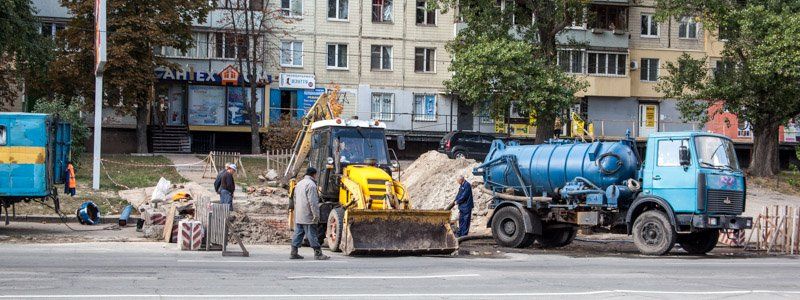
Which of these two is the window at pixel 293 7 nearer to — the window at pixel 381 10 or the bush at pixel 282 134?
the window at pixel 381 10

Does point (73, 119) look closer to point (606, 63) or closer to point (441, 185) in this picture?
point (441, 185)

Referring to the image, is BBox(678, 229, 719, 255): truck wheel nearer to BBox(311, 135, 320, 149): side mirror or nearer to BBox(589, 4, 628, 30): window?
BBox(311, 135, 320, 149): side mirror

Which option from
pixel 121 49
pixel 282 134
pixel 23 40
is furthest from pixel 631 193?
pixel 121 49

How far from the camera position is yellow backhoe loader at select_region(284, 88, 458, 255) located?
70.2ft

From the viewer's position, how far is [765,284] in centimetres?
1744

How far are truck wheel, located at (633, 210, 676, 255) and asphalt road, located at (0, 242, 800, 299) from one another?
1.52 meters

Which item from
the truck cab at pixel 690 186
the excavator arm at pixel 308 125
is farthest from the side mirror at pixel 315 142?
the truck cab at pixel 690 186

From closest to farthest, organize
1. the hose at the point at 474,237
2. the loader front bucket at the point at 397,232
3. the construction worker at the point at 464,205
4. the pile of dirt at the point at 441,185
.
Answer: the loader front bucket at the point at 397,232 → the hose at the point at 474,237 → the construction worker at the point at 464,205 → the pile of dirt at the point at 441,185

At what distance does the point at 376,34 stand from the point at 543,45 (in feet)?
46.2

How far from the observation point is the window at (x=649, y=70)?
63.5m

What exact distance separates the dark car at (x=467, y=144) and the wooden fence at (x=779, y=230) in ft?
79.4

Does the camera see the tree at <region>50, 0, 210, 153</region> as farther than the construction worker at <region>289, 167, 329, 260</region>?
Yes

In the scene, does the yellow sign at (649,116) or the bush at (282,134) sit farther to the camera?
the yellow sign at (649,116)

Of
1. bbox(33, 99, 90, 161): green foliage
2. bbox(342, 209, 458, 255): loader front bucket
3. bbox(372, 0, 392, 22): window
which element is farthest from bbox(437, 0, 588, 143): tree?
bbox(342, 209, 458, 255): loader front bucket
